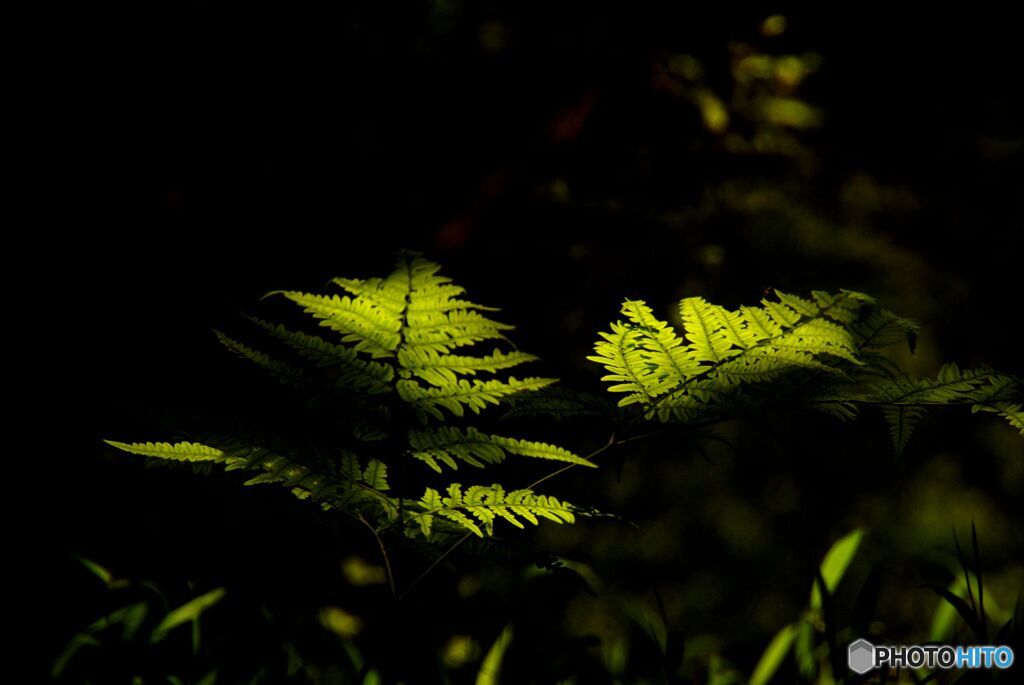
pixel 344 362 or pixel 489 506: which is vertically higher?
pixel 344 362

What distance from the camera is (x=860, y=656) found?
1.76 meters

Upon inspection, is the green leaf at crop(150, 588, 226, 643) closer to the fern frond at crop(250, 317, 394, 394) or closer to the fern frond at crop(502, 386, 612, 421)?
the fern frond at crop(250, 317, 394, 394)

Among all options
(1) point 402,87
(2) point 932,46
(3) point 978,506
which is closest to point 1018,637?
(3) point 978,506

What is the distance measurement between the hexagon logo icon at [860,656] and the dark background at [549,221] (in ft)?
2.83

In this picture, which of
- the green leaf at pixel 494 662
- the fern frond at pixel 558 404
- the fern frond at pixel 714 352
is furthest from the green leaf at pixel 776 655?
the fern frond at pixel 558 404

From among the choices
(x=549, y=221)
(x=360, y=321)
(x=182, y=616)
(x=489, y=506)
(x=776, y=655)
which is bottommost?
(x=776, y=655)

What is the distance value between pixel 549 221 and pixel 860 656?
1.85 metres

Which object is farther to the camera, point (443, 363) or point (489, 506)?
point (443, 363)

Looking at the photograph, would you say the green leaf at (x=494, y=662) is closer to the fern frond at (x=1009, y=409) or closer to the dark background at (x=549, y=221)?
the dark background at (x=549, y=221)

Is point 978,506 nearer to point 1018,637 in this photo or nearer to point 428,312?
point 1018,637

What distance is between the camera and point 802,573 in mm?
2738

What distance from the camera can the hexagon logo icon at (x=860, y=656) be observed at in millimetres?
1745

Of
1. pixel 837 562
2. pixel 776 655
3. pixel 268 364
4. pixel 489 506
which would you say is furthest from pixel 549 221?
pixel 489 506

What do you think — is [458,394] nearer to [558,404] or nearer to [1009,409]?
[558,404]
